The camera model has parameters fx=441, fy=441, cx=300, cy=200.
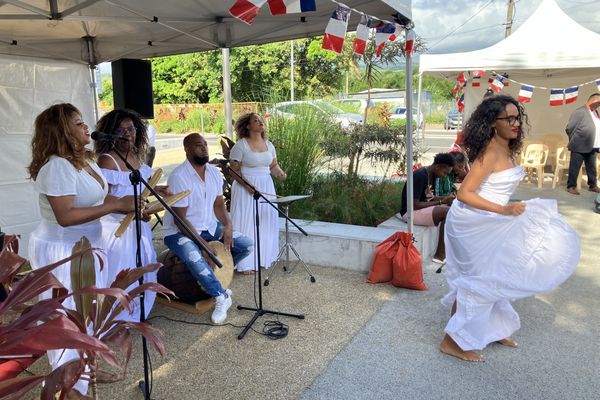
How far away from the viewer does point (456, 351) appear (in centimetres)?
299

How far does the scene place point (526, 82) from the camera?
11203 millimetres

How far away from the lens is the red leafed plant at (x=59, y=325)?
3.82 feet

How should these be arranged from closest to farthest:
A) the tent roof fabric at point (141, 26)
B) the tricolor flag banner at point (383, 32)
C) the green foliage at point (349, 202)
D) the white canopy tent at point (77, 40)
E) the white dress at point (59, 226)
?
the white dress at point (59, 226) < the tricolor flag banner at point (383, 32) < the tent roof fabric at point (141, 26) < the white canopy tent at point (77, 40) < the green foliage at point (349, 202)

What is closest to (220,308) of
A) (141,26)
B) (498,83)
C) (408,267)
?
(408,267)

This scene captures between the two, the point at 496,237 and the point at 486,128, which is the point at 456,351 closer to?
the point at 496,237

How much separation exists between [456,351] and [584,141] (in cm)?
682

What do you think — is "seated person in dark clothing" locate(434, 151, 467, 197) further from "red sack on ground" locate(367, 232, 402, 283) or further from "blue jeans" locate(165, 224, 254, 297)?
"blue jeans" locate(165, 224, 254, 297)

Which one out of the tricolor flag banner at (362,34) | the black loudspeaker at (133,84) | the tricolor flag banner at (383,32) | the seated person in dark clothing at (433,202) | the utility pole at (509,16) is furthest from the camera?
the utility pole at (509,16)

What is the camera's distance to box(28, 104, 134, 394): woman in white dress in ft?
8.02

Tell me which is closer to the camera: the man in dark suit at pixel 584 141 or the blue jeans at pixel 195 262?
the blue jeans at pixel 195 262

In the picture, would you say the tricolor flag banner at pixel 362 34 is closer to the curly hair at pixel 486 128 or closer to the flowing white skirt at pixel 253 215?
the curly hair at pixel 486 128

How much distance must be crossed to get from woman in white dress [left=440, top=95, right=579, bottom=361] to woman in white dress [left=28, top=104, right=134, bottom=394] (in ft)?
7.28

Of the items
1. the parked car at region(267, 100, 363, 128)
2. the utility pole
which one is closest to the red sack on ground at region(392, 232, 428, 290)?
the parked car at region(267, 100, 363, 128)

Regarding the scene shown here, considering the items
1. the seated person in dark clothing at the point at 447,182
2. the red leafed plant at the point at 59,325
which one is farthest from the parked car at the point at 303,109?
the red leafed plant at the point at 59,325
